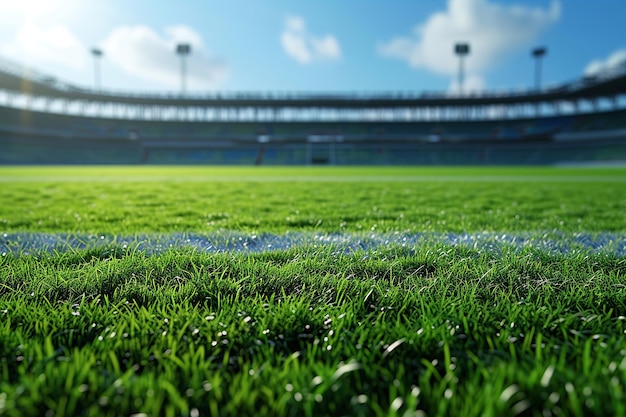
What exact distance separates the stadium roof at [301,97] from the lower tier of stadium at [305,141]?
3024mm

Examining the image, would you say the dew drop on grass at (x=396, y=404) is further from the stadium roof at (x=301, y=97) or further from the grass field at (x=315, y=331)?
the stadium roof at (x=301, y=97)

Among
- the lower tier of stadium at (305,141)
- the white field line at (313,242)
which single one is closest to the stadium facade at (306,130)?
the lower tier of stadium at (305,141)

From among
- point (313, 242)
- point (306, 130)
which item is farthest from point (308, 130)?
point (313, 242)

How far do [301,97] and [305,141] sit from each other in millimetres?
7703

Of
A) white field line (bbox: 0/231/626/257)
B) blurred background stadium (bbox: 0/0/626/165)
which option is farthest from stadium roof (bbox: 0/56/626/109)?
white field line (bbox: 0/231/626/257)

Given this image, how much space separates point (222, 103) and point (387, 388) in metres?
65.4

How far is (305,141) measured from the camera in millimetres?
59406

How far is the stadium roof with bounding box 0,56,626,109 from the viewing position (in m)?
51.0

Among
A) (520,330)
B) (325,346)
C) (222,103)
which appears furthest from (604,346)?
(222,103)

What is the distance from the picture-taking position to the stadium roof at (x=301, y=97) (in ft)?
167

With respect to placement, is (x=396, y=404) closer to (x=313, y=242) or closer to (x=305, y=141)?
(x=313, y=242)

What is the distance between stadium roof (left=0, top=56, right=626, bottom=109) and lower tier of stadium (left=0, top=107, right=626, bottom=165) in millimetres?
3024

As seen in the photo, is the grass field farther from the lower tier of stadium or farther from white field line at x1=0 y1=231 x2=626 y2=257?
the lower tier of stadium

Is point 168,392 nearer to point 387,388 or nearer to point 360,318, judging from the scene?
point 387,388
